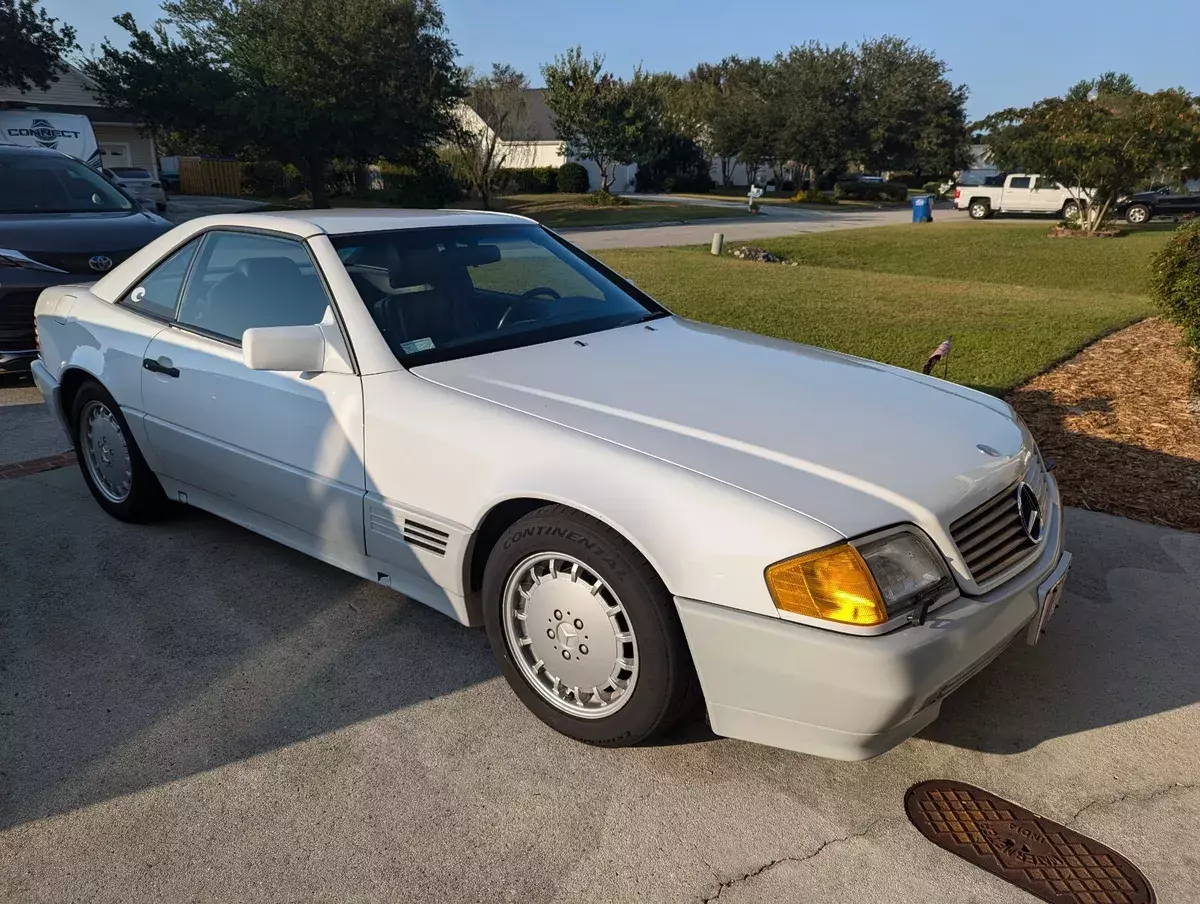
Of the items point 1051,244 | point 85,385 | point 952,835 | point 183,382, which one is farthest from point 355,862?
point 1051,244

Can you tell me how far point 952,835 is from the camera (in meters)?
2.46

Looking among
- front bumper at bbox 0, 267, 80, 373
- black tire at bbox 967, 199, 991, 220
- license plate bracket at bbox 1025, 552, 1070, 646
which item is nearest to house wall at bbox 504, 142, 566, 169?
black tire at bbox 967, 199, 991, 220

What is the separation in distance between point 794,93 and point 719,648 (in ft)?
163

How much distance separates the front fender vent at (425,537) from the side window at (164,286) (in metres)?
1.74

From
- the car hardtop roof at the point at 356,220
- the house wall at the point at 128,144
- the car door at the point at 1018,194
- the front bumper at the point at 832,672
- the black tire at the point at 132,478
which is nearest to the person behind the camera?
the front bumper at the point at 832,672

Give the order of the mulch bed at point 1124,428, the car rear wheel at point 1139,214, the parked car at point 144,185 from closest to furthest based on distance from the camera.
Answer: the mulch bed at point 1124,428, the parked car at point 144,185, the car rear wheel at point 1139,214

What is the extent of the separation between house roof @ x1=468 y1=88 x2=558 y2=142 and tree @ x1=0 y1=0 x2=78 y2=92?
15.1 m

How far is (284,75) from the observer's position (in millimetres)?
24641

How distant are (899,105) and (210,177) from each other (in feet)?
112

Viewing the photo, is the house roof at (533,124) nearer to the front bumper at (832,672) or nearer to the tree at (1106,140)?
the tree at (1106,140)

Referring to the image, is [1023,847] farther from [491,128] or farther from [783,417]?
[491,128]

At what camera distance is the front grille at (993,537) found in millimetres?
2500

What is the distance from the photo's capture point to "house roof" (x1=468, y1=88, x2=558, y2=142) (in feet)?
121

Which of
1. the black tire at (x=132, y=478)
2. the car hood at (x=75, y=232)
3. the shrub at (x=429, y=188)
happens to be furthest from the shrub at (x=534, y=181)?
the black tire at (x=132, y=478)
